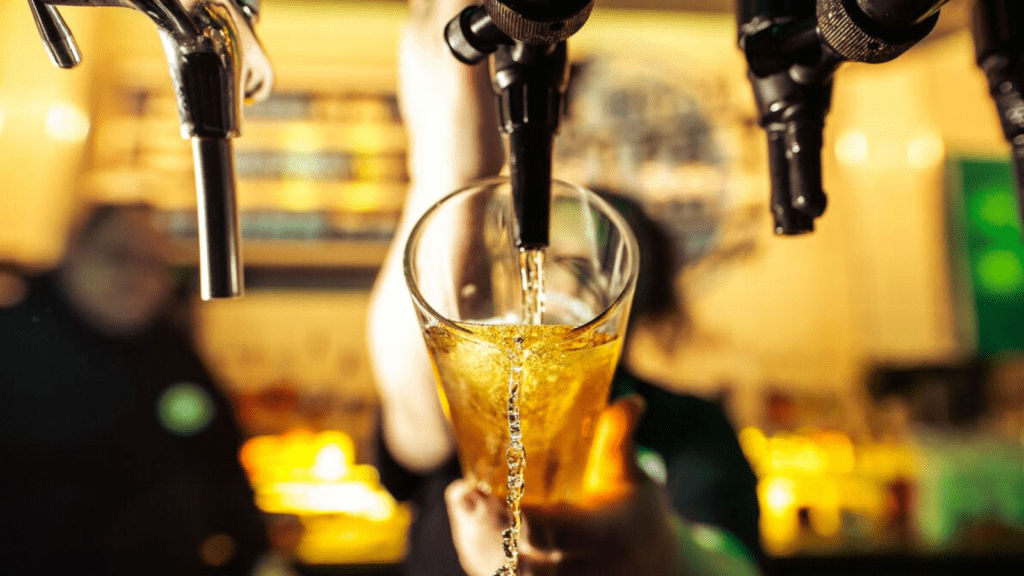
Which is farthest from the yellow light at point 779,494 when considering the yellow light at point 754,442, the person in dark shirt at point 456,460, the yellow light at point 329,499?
the person in dark shirt at point 456,460

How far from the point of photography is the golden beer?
43 cm

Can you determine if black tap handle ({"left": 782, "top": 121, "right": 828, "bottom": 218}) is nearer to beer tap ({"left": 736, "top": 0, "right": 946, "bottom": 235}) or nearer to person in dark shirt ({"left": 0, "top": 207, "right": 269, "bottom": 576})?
beer tap ({"left": 736, "top": 0, "right": 946, "bottom": 235})

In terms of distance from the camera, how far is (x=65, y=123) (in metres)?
2.96

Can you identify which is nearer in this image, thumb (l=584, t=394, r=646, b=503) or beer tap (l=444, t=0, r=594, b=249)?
beer tap (l=444, t=0, r=594, b=249)

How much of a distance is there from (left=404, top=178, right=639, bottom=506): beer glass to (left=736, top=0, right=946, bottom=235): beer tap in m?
0.10

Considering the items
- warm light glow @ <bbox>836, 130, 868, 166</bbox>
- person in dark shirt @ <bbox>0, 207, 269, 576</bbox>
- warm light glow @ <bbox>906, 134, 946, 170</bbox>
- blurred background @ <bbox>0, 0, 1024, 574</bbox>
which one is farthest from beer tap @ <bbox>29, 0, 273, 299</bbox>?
warm light glow @ <bbox>906, 134, 946, 170</bbox>

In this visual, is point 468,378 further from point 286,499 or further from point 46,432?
point 286,499

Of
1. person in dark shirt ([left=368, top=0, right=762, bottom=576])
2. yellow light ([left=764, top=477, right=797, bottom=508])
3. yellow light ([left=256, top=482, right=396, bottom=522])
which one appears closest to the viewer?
person in dark shirt ([left=368, top=0, right=762, bottom=576])

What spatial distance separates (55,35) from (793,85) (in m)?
0.40

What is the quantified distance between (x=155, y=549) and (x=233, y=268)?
142 centimetres

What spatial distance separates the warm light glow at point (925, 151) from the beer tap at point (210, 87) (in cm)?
373

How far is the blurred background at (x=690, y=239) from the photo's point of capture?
274cm

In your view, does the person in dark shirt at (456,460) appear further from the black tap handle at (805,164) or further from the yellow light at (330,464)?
the yellow light at (330,464)

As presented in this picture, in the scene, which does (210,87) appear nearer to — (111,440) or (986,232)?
(111,440)
